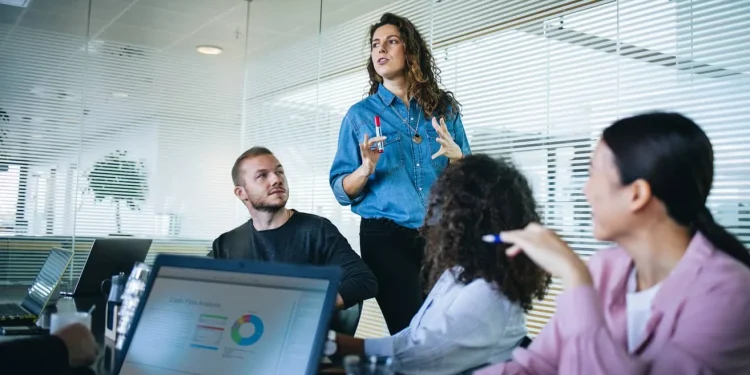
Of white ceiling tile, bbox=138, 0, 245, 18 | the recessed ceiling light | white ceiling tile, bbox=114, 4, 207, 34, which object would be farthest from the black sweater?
the recessed ceiling light

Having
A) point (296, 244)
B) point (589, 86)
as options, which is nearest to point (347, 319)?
point (296, 244)

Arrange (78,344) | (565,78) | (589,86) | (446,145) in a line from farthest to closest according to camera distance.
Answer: (565,78) → (589,86) → (446,145) → (78,344)

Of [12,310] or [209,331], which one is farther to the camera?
[12,310]

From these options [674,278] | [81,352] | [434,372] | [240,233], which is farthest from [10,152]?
[674,278]

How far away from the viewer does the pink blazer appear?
96 cm

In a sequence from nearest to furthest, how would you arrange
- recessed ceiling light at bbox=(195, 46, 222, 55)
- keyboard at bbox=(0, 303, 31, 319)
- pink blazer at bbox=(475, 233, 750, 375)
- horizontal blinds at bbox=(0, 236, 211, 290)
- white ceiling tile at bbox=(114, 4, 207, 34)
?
pink blazer at bbox=(475, 233, 750, 375), keyboard at bbox=(0, 303, 31, 319), horizontal blinds at bbox=(0, 236, 211, 290), white ceiling tile at bbox=(114, 4, 207, 34), recessed ceiling light at bbox=(195, 46, 222, 55)

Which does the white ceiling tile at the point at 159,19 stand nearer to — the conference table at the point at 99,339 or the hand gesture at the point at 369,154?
the conference table at the point at 99,339

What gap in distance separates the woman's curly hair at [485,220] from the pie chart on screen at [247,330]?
1.81ft

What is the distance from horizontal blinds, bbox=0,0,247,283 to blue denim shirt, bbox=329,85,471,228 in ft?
8.64

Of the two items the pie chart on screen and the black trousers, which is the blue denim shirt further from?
the pie chart on screen

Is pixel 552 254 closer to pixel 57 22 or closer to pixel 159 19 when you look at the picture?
pixel 159 19

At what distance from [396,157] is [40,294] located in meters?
1.37

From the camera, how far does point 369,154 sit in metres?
2.55

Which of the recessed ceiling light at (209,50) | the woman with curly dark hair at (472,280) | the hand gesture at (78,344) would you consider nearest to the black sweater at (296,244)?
the woman with curly dark hair at (472,280)
